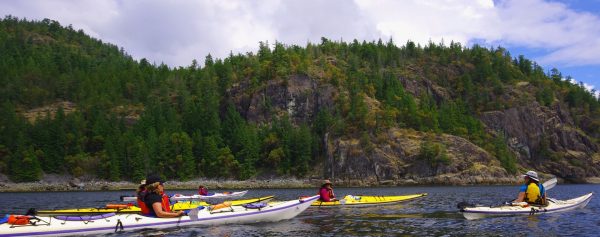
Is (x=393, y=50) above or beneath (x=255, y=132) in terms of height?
above

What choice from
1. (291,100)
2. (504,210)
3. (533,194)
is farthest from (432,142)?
(504,210)

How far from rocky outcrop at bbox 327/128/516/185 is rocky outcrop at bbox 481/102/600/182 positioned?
89.4ft

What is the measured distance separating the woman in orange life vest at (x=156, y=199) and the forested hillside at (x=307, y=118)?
8820 centimetres

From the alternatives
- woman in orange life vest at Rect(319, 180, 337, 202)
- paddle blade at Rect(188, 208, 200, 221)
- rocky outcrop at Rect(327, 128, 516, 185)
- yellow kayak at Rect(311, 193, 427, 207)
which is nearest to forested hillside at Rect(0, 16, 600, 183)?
rocky outcrop at Rect(327, 128, 516, 185)

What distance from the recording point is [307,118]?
134625mm

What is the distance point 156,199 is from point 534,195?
1986cm

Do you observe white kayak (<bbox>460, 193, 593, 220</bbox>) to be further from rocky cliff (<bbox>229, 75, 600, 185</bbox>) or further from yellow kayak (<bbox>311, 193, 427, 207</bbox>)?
rocky cliff (<bbox>229, 75, 600, 185</bbox>)

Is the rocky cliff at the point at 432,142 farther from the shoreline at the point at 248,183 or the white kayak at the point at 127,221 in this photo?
the white kayak at the point at 127,221

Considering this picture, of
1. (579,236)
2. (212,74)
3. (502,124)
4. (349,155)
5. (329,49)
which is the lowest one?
(579,236)

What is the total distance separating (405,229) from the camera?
2291 centimetres

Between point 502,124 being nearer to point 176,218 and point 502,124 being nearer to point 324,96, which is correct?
point 324,96

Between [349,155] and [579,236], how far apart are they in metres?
92.2

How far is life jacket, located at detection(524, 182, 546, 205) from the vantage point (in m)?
26.8

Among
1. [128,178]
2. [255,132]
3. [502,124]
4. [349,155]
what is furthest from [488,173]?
[128,178]
